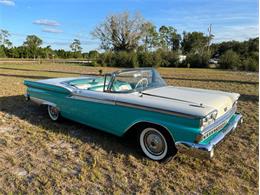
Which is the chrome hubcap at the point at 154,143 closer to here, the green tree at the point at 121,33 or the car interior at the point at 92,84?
the car interior at the point at 92,84

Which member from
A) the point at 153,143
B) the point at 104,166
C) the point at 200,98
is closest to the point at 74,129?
the point at 104,166

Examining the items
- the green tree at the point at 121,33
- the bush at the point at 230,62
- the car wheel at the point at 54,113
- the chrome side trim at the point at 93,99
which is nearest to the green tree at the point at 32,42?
the green tree at the point at 121,33

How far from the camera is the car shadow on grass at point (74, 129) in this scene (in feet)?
11.7

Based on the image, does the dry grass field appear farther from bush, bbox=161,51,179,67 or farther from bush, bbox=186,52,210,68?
bush, bbox=161,51,179,67

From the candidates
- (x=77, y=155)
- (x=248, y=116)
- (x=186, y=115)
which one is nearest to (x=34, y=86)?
(x=77, y=155)

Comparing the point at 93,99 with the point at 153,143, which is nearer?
the point at 153,143

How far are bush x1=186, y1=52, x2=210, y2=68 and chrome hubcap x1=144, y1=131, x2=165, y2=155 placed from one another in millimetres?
26292

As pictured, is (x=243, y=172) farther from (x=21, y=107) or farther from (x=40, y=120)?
(x=21, y=107)

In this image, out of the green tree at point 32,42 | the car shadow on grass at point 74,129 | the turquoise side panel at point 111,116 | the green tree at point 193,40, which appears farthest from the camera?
the green tree at point 32,42

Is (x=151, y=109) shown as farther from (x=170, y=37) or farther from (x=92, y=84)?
(x=170, y=37)

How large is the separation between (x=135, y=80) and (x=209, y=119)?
1.51m

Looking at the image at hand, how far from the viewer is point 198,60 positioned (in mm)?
28000

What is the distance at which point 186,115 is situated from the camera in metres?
2.59

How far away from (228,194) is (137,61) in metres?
25.5
